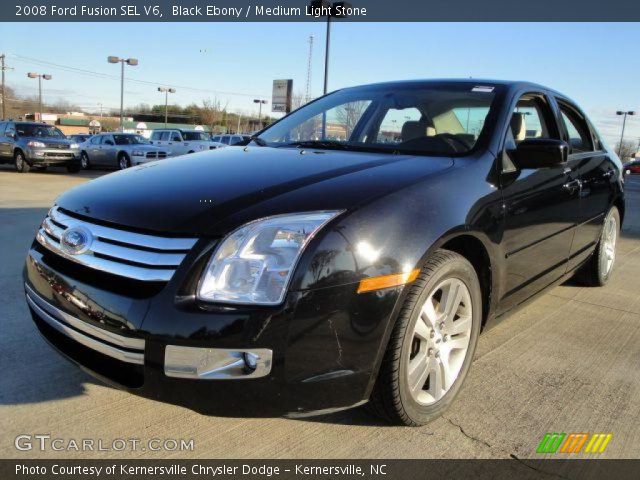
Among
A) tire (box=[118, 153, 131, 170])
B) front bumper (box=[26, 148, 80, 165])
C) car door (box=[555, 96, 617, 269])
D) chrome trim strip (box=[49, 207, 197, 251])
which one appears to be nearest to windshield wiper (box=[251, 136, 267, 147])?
chrome trim strip (box=[49, 207, 197, 251])

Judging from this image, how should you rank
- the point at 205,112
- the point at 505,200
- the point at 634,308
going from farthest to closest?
the point at 205,112 < the point at 634,308 < the point at 505,200

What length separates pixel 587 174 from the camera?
151 inches

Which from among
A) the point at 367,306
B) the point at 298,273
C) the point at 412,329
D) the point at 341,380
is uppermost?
the point at 298,273

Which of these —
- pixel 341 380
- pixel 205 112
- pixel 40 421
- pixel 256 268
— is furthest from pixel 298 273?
pixel 205 112

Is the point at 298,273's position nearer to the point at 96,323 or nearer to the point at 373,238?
the point at 373,238

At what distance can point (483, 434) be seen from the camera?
234cm

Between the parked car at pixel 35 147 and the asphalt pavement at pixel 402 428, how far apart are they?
15012mm

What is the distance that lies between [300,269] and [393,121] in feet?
6.24

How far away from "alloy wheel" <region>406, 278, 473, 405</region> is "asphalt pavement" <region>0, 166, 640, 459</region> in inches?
7.3

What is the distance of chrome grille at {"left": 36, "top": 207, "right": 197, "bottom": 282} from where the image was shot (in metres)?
1.90

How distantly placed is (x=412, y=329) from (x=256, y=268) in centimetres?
70

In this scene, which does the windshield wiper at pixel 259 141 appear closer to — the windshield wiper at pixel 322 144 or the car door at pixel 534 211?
the windshield wiper at pixel 322 144

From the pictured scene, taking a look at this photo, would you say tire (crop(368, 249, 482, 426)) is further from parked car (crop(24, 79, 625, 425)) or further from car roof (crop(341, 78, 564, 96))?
car roof (crop(341, 78, 564, 96))

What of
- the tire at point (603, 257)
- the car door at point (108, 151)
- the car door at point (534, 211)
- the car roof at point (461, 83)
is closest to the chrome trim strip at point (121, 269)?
the car door at point (534, 211)
